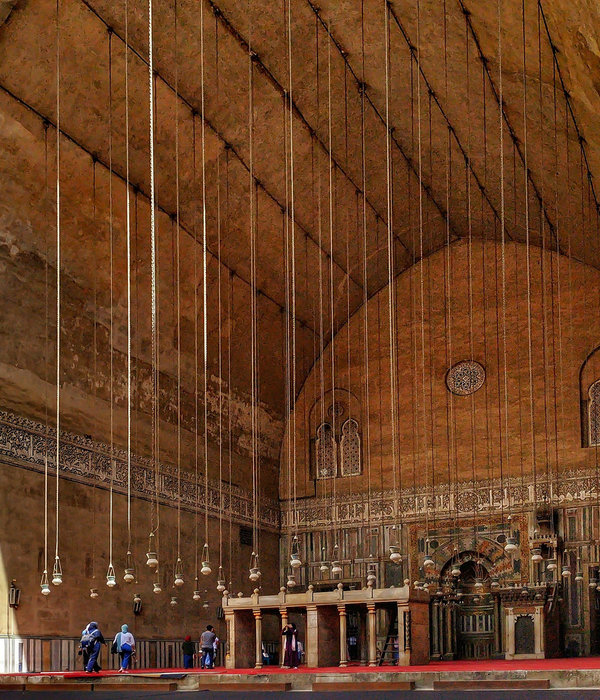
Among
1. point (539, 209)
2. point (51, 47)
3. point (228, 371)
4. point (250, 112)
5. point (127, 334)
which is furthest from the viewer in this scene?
point (228, 371)

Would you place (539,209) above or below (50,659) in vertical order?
above

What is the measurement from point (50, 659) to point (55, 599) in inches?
33.4

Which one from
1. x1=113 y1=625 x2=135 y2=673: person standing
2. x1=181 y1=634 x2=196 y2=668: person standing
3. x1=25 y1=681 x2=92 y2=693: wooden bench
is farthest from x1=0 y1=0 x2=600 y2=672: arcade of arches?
x1=25 y1=681 x2=92 y2=693: wooden bench

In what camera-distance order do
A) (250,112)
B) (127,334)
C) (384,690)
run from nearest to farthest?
(384,690) < (250,112) < (127,334)

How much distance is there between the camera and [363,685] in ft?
41.8

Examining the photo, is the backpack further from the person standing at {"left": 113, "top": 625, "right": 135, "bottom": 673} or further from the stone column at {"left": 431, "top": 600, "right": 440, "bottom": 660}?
the stone column at {"left": 431, "top": 600, "right": 440, "bottom": 660}

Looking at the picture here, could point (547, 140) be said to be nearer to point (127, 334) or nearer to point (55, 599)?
point (127, 334)

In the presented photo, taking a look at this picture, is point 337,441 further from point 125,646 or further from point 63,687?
point 63,687

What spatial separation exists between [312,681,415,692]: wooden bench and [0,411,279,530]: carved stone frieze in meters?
6.29

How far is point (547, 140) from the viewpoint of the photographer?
18469 mm

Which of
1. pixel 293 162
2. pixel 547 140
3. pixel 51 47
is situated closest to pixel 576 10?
pixel 547 140

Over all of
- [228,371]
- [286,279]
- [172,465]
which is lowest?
[172,465]

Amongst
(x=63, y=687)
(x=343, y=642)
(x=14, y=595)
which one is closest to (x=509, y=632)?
(x=343, y=642)

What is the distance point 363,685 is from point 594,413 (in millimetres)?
10351
